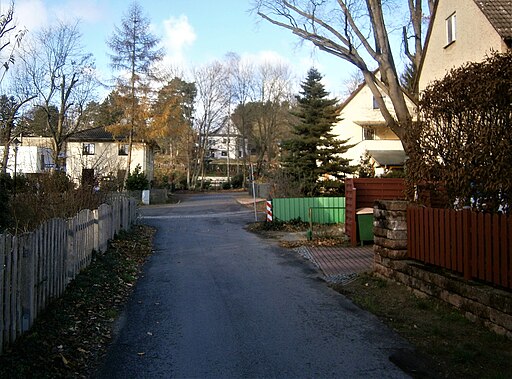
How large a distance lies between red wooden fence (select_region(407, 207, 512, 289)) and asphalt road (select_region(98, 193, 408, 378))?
4.84 ft

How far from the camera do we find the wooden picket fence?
5.18 meters

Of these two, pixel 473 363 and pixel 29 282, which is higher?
pixel 29 282

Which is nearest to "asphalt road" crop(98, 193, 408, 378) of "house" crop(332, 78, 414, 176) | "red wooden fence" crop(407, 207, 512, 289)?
"red wooden fence" crop(407, 207, 512, 289)

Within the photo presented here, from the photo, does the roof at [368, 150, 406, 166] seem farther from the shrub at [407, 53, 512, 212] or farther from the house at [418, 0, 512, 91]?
the shrub at [407, 53, 512, 212]

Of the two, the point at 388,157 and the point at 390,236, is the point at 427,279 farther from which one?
the point at 388,157

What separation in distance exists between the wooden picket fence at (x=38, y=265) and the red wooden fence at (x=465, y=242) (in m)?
5.61

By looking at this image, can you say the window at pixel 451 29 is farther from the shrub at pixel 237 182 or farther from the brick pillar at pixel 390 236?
the shrub at pixel 237 182

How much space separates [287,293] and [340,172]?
20283 mm

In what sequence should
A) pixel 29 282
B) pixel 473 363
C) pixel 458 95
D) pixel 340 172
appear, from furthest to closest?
pixel 340 172, pixel 458 95, pixel 29 282, pixel 473 363

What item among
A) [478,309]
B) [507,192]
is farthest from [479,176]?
Result: [478,309]

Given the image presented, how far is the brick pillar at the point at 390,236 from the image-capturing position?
929 centimetres

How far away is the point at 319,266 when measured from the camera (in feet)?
40.3

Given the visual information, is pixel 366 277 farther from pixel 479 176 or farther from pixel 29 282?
pixel 29 282

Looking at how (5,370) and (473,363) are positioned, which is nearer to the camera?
(5,370)
